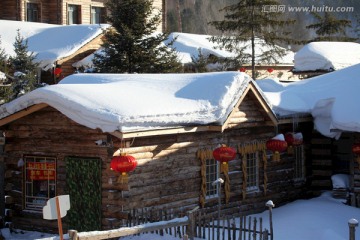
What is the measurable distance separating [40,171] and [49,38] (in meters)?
19.8

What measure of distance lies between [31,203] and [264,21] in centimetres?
1945

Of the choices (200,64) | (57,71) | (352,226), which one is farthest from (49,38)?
(352,226)

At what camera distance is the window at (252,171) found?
69.7 feet

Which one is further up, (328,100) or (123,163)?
(328,100)

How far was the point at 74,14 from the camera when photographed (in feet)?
159

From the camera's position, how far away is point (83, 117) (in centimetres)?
1641

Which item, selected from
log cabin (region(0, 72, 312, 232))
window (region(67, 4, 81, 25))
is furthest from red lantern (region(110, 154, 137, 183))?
window (region(67, 4, 81, 25))

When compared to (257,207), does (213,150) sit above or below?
above

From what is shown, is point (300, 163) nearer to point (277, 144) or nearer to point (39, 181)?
point (277, 144)

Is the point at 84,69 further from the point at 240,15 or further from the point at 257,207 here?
the point at 257,207

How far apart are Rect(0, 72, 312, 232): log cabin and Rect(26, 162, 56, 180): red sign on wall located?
3cm

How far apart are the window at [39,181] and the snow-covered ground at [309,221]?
2.69 feet

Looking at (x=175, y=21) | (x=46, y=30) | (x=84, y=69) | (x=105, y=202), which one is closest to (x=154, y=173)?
(x=105, y=202)

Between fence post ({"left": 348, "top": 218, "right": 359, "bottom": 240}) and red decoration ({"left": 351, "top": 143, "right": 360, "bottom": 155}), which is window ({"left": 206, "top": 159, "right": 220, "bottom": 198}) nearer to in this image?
red decoration ({"left": 351, "top": 143, "right": 360, "bottom": 155})
